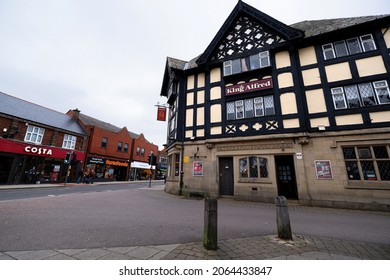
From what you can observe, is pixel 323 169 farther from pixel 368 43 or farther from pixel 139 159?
pixel 139 159

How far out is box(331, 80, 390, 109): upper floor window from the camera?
888 cm

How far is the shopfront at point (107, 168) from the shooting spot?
85.1ft

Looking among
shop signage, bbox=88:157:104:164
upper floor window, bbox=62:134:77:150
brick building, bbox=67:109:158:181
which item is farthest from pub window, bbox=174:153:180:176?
shop signage, bbox=88:157:104:164

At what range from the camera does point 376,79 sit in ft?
29.9

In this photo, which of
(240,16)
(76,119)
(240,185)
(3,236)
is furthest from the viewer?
(76,119)

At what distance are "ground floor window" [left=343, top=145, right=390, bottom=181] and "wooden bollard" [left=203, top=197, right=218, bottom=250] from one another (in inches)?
364

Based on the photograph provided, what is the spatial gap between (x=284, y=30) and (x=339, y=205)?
11.0 metres

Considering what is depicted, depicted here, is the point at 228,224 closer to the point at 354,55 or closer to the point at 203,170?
the point at 203,170

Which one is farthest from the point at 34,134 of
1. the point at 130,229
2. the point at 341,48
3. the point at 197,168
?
the point at 341,48

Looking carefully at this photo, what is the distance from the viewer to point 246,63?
39.6ft

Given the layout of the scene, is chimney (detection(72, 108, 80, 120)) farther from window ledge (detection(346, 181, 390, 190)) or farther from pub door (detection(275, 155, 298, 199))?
window ledge (detection(346, 181, 390, 190))

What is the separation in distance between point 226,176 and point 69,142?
2254cm

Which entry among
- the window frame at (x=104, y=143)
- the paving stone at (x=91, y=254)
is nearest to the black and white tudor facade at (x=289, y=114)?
the paving stone at (x=91, y=254)
